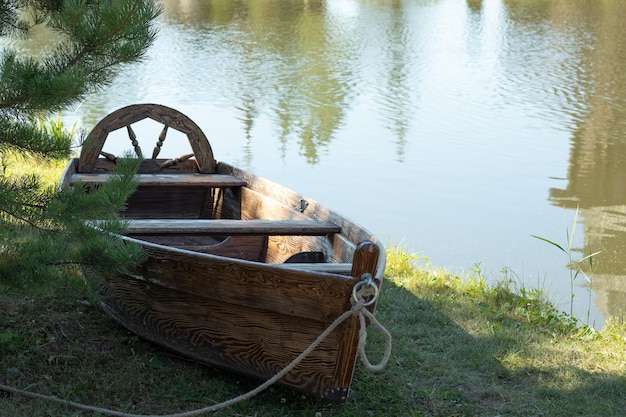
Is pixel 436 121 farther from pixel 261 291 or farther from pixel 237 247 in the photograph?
pixel 261 291

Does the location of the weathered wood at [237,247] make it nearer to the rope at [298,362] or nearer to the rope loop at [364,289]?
the rope at [298,362]

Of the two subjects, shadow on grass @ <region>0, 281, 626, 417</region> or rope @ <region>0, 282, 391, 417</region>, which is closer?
rope @ <region>0, 282, 391, 417</region>

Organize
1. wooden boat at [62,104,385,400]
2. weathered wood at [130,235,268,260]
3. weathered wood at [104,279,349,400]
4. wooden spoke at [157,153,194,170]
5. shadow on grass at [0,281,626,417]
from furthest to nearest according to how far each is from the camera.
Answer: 1. wooden spoke at [157,153,194,170]
2. weathered wood at [130,235,268,260]
3. shadow on grass at [0,281,626,417]
4. weathered wood at [104,279,349,400]
5. wooden boat at [62,104,385,400]

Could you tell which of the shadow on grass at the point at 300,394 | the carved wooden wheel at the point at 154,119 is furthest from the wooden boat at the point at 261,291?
the carved wooden wheel at the point at 154,119

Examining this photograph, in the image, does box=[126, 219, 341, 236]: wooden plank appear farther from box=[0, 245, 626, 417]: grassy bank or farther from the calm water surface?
the calm water surface

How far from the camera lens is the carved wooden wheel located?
5.61m

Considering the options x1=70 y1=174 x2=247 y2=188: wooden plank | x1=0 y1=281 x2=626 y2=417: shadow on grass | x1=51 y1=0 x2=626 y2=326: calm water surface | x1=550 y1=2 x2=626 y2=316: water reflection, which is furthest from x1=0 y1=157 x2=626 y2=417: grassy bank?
x1=550 y1=2 x2=626 y2=316: water reflection

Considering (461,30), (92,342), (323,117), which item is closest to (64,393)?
(92,342)

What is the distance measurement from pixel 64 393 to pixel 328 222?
171cm

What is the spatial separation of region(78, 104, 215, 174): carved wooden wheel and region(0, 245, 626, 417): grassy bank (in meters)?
1.31

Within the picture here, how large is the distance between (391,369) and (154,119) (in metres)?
2.68

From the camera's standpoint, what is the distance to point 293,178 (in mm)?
9234

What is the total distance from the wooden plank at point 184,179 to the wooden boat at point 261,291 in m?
0.07

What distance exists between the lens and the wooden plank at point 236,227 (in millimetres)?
4441
